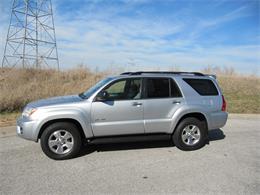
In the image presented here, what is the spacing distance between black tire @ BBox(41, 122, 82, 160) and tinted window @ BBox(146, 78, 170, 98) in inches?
71.5

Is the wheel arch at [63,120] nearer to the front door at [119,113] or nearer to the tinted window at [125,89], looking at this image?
the front door at [119,113]

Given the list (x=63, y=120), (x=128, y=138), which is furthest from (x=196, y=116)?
(x=63, y=120)

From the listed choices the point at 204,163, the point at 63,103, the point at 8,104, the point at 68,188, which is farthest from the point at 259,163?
the point at 8,104

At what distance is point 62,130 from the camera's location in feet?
14.2

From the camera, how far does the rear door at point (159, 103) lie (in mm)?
4676

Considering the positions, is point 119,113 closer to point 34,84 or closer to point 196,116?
point 196,116

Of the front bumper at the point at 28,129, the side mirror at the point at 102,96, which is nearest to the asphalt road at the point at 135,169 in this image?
the front bumper at the point at 28,129

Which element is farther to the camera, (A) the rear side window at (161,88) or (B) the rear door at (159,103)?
(A) the rear side window at (161,88)

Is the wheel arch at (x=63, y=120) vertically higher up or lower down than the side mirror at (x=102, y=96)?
lower down

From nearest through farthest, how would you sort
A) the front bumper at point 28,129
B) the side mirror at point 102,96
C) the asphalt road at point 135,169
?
the asphalt road at point 135,169 < the front bumper at point 28,129 < the side mirror at point 102,96

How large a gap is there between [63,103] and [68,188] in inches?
71.4

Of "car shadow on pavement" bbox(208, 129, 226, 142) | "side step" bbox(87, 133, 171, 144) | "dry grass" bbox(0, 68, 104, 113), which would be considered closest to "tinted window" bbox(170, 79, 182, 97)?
"side step" bbox(87, 133, 171, 144)

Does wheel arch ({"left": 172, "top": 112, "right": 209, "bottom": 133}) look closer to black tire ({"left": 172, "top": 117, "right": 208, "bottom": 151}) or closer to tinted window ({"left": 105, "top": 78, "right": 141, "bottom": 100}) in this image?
black tire ({"left": 172, "top": 117, "right": 208, "bottom": 151})

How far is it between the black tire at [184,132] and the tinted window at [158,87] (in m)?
0.79
